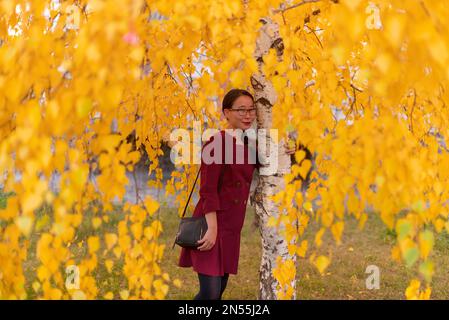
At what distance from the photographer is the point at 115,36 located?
6.18 feet

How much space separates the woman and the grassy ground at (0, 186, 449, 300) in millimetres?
1611

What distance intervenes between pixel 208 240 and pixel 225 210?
0.22 metres

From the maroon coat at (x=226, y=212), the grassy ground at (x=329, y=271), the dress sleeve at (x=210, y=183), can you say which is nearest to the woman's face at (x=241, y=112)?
the maroon coat at (x=226, y=212)

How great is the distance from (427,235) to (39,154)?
157 centimetres

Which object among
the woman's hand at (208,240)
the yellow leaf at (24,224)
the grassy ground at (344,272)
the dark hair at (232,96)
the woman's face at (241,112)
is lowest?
the grassy ground at (344,272)

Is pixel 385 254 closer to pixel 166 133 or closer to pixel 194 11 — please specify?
pixel 166 133

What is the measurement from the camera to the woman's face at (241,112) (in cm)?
315

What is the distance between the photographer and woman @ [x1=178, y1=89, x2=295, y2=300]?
3.08m

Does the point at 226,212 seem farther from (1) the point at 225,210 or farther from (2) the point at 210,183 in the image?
(2) the point at 210,183

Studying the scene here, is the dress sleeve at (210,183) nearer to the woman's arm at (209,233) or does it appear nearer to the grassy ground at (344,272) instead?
the woman's arm at (209,233)

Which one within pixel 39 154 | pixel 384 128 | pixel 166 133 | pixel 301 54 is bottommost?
pixel 39 154

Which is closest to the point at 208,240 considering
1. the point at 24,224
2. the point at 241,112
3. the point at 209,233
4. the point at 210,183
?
the point at 209,233

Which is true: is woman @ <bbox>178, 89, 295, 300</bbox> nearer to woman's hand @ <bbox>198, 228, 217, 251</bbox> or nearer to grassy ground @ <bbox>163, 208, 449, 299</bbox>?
woman's hand @ <bbox>198, 228, 217, 251</bbox>
